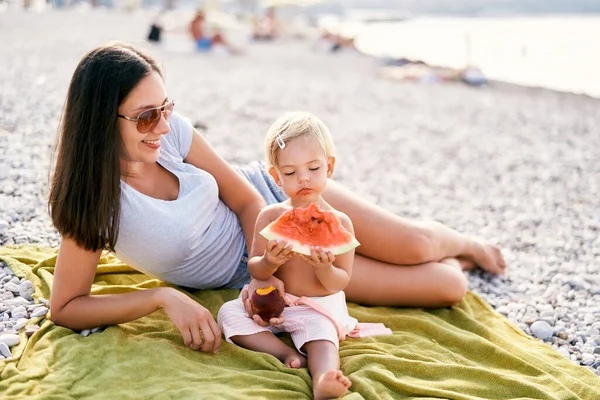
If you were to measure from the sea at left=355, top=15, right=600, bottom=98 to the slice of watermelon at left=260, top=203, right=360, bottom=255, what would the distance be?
48.3 ft

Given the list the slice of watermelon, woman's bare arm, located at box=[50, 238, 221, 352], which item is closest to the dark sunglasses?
woman's bare arm, located at box=[50, 238, 221, 352]

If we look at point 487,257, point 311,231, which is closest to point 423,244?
point 487,257

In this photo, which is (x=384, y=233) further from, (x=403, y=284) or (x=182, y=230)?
(x=182, y=230)

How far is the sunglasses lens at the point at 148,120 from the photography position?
11.6 ft

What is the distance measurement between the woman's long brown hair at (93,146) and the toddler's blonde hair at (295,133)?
0.75 metres

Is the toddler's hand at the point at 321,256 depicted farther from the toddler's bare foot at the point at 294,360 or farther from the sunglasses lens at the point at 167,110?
the sunglasses lens at the point at 167,110

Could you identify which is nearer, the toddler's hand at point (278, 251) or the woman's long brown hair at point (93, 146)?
the toddler's hand at point (278, 251)

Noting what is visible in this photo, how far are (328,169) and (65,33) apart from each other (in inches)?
906

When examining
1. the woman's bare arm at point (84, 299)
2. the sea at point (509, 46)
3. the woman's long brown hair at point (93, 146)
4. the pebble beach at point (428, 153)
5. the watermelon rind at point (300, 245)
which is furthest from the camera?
the sea at point (509, 46)

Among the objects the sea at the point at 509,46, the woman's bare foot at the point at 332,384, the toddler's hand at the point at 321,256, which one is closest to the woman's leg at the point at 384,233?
the toddler's hand at the point at 321,256

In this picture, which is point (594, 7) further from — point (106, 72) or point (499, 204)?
point (106, 72)

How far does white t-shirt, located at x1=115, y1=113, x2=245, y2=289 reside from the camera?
3.77 metres

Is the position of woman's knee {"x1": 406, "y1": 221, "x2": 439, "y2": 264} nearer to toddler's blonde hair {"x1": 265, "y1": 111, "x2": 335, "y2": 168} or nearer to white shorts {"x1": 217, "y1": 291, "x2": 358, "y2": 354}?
white shorts {"x1": 217, "y1": 291, "x2": 358, "y2": 354}

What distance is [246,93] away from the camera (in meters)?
14.8
